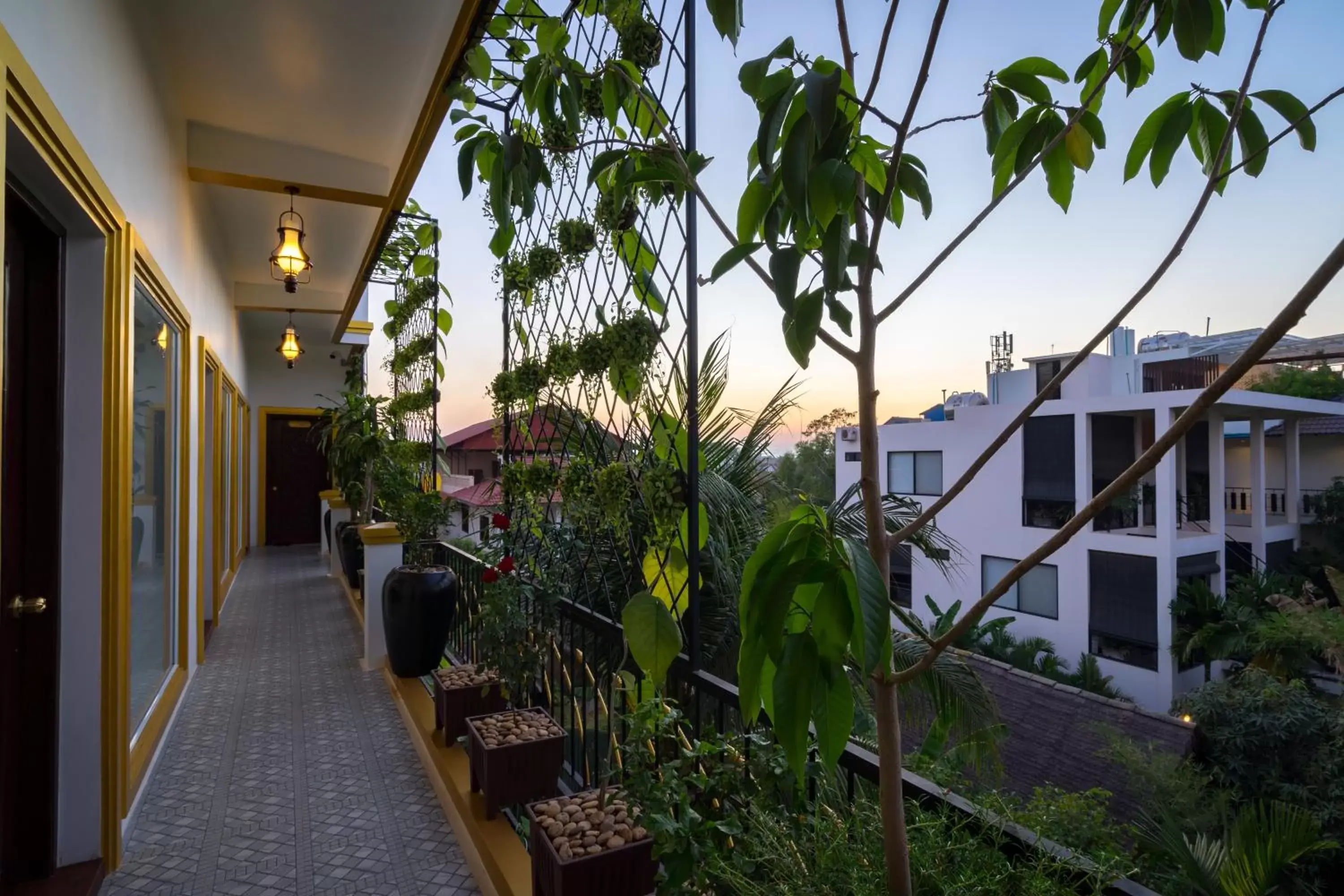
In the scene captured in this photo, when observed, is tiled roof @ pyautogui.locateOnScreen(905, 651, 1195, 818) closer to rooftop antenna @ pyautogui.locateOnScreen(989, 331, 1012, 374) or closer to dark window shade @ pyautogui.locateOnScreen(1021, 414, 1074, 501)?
dark window shade @ pyautogui.locateOnScreen(1021, 414, 1074, 501)

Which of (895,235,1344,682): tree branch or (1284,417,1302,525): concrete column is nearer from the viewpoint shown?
(895,235,1344,682): tree branch

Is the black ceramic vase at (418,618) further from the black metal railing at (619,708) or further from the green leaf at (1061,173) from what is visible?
the green leaf at (1061,173)

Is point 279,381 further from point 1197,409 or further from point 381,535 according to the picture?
point 1197,409

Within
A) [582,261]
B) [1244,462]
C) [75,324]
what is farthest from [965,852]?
[1244,462]

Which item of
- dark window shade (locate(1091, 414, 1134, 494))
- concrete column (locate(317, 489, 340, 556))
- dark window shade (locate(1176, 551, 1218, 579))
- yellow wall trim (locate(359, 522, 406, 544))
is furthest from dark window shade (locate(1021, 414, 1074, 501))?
yellow wall trim (locate(359, 522, 406, 544))

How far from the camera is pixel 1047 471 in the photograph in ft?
48.1

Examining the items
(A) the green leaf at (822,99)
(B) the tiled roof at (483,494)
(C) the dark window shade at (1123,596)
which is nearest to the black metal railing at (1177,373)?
(C) the dark window shade at (1123,596)

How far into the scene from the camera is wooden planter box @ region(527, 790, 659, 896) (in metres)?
1.45

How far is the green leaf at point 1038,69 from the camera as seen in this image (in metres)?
0.96

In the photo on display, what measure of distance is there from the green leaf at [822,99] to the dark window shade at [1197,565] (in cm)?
1565

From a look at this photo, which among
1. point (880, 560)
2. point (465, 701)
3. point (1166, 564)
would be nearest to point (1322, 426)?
point (1166, 564)

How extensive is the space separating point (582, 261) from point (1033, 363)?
626 inches

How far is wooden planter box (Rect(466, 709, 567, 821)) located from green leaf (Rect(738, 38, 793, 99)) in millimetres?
1896

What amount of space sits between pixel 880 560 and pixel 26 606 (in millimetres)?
2133
